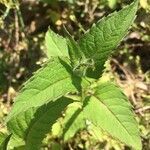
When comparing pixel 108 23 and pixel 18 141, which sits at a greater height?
pixel 108 23

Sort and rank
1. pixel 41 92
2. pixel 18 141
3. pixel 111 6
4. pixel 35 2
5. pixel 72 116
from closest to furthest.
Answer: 1. pixel 41 92
2. pixel 18 141
3. pixel 72 116
4. pixel 111 6
5. pixel 35 2

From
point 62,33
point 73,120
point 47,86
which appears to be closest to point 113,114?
point 47,86

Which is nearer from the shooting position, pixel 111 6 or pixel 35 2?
pixel 111 6

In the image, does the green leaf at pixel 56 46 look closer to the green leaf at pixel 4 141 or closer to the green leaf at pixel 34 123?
the green leaf at pixel 34 123

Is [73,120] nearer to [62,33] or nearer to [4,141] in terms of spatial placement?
[4,141]

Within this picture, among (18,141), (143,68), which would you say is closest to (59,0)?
(143,68)

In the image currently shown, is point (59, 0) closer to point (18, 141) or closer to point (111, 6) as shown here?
point (111, 6)

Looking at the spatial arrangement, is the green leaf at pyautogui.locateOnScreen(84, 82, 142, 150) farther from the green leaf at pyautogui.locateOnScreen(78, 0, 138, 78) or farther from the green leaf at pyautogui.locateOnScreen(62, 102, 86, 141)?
the green leaf at pyautogui.locateOnScreen(62, 102, 86, 141)
